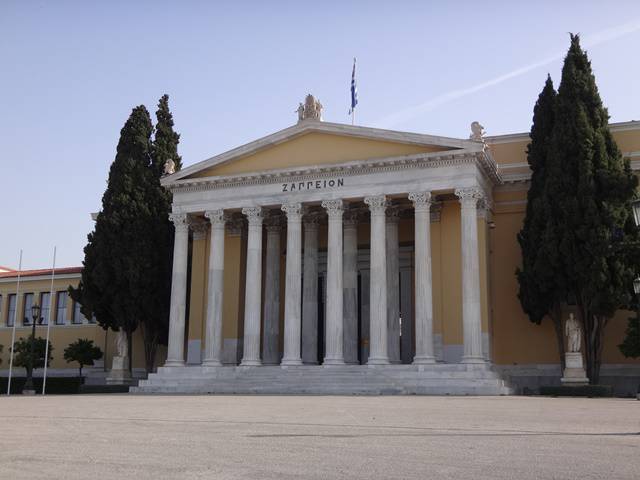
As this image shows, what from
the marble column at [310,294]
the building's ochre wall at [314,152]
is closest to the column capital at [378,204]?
the building's ochre wall at [314,152]

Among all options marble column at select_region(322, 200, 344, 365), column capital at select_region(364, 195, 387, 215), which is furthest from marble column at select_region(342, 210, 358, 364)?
column capital at select_region(364, 195, 387, 215)

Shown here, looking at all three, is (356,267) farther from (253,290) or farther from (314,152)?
(314,152)

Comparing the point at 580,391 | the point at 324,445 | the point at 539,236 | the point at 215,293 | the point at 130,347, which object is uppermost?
the point at 539,236

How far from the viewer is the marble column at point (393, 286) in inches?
1364

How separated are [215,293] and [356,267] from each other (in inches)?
271

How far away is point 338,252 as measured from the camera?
34.0 m

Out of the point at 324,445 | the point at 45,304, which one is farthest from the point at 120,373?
the point at 324,445

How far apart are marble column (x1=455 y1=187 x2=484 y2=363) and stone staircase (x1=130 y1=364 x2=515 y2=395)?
97 cm

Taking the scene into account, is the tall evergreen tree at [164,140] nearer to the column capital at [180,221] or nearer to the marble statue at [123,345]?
the column capital at [180,221]

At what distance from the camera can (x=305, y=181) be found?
3547 cm

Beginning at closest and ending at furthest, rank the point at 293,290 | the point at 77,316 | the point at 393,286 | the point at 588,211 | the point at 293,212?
the point at 588,211 → the point at 293,290 → the point at 393,286 → the point at 293,212 → the point at 77,316

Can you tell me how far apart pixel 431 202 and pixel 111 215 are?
1709 centimetres

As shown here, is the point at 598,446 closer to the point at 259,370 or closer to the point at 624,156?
the point at 259,370

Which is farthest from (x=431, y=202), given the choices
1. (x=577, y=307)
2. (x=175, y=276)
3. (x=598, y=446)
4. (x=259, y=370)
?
(x=598, y=446)
